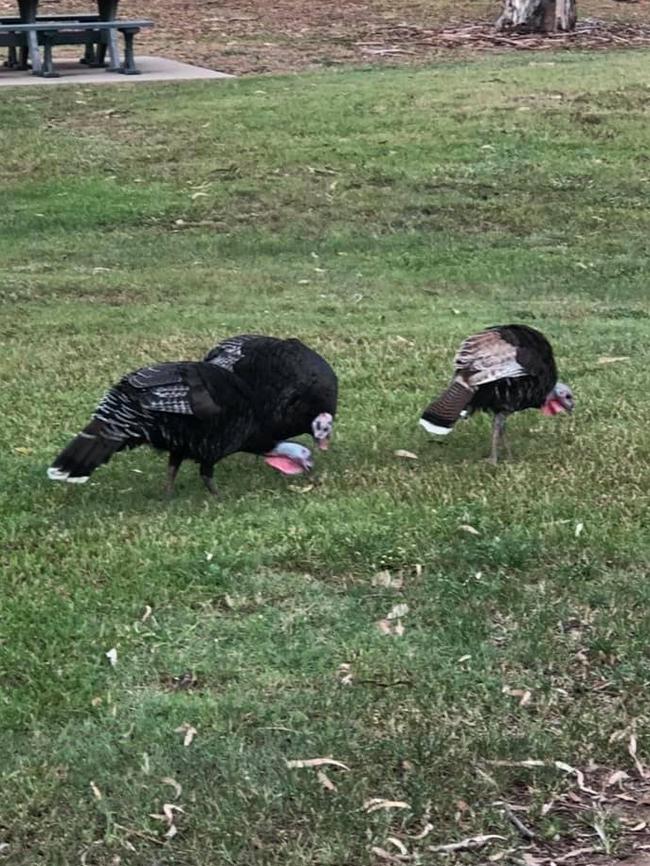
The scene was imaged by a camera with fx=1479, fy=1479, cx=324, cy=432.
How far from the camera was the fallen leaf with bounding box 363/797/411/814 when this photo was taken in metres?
3.72

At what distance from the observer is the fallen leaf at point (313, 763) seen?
153 inches

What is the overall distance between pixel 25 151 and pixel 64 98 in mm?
2468

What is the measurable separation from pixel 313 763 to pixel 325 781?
0.10 meters

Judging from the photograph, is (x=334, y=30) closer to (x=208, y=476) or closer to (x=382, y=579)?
(x=208, y=476)

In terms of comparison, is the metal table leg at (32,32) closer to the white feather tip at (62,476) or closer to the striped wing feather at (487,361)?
the striped wing feather at (487,361)

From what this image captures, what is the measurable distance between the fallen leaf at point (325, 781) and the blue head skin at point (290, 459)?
2371 mm

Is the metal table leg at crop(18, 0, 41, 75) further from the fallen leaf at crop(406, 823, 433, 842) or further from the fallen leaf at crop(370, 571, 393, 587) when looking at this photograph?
the fallen leaf at crop(406, 823, 433, 842)

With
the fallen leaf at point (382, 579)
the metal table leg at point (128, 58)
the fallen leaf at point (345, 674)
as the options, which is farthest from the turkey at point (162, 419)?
the metal table leg at point (128, 58)

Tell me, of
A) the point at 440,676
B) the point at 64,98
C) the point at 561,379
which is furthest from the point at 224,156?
the point at 440,676

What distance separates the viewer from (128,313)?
32.9 feet

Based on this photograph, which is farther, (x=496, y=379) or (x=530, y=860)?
(x=496, y=379)

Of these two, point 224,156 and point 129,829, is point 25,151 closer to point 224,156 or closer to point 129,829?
point 224,156

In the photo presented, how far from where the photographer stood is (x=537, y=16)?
76.8 feet

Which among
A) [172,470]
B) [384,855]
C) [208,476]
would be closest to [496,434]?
[208,476]
